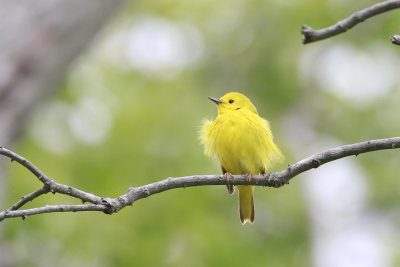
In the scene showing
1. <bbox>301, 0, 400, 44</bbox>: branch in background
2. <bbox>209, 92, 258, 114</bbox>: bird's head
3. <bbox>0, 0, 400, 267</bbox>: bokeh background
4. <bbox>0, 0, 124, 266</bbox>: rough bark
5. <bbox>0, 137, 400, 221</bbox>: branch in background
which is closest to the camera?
<bbox>301, 0, 400, 44</bbox>: branch in background

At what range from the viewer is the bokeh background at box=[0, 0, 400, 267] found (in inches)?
348

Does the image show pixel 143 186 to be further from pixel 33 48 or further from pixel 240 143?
pixel 33 48

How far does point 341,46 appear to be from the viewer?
46.4 ft

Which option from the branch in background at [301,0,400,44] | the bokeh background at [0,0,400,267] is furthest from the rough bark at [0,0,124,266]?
the branch in background at [301,0,400,44]

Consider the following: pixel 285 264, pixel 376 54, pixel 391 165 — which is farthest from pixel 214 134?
pixel 376 54

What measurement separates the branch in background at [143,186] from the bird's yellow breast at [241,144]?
195cm

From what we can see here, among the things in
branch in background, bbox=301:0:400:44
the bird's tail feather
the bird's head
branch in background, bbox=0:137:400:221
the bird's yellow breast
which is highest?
the bird's head

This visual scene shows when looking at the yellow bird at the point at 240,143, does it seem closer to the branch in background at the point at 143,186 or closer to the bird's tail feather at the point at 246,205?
the bird's tail feather at the point at 246,205

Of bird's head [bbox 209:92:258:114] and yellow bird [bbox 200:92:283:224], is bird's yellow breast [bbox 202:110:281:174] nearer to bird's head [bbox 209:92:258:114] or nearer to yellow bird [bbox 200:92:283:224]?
yellow bird [bbox 200:92:283:224]

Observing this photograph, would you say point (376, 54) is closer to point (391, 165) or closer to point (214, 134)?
point (391, 165)

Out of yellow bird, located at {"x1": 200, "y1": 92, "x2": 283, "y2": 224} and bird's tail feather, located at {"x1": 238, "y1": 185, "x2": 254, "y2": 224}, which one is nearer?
yellow bird, located at {"x1": 200, "y1": 92, "x2": 283, "y2": 224}

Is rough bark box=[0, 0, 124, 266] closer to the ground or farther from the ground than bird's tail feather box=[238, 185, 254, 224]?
farther from the ground

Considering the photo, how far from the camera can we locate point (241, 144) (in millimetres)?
5473

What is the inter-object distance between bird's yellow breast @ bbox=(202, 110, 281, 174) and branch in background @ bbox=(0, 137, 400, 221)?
195cm
